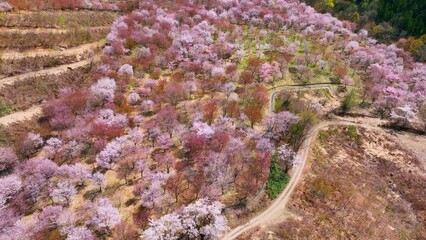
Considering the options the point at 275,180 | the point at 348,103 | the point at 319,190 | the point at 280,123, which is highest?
the point at 348,103

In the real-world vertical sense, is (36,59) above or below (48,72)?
above

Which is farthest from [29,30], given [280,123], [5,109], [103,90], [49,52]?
[280,123]

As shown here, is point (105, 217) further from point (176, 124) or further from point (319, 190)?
point (319, 190)

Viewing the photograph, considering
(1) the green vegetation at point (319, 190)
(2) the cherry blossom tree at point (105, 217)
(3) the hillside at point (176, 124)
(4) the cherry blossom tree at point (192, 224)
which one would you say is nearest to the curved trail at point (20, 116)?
(3) the hillside at point (176, 124)

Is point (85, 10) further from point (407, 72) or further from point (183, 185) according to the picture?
point (407, 72)

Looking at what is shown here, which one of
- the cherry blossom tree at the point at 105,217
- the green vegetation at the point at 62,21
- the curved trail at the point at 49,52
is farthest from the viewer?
the green vegetation at the point at 62,21

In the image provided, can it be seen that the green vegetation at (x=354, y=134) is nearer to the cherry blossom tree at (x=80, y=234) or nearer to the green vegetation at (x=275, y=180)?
the green vegetation at (x=275, y=180)
